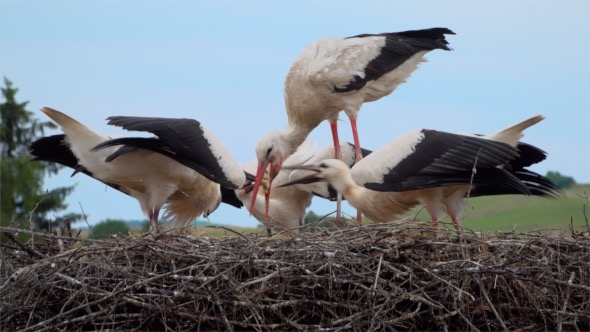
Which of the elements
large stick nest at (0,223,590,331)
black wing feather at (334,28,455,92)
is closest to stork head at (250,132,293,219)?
black wing feather at (334,28,455,92)

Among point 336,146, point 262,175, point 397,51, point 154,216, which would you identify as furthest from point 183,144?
point 397,51

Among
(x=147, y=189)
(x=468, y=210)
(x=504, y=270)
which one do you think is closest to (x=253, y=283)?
→ (x=504, y=270)

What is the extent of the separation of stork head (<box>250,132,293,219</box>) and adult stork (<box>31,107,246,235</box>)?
44 centimetres

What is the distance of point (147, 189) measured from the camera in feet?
25.6

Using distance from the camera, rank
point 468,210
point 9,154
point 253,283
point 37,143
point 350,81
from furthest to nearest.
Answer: point 9,154, point 350,81, point 37,143, point 468,210, point 253,283

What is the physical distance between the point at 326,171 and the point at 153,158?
1.20 m

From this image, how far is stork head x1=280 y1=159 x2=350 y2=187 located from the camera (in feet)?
24.3

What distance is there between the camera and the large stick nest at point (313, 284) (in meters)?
5.48

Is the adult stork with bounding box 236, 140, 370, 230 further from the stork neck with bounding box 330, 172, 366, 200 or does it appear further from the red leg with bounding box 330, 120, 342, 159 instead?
the stork neck with bounding box 330, 172, 366, 200

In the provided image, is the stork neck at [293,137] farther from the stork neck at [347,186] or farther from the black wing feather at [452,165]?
the black wing feather at [452,165]

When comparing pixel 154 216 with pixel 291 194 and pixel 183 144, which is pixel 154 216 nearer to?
pixel 183 144

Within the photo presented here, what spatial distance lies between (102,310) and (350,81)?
3634mm

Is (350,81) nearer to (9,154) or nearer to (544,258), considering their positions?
(544,258)

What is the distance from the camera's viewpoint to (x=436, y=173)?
679 cm
